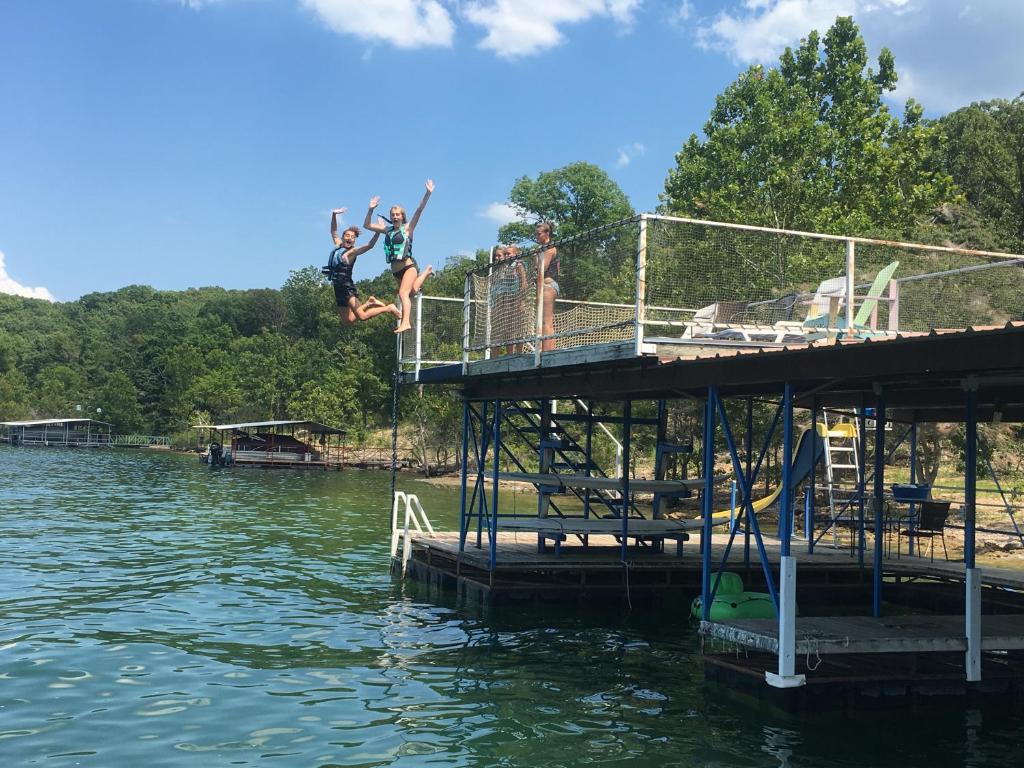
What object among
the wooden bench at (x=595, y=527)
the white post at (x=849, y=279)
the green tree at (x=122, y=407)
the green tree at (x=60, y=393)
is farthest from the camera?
the green tree at (x=60, y=393)

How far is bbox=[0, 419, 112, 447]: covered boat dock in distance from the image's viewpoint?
99.2m

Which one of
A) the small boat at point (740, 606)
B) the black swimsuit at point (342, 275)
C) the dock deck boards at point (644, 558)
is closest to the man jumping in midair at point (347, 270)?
the black swimsuit at point (342, 275)

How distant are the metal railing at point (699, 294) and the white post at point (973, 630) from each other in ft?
11.2

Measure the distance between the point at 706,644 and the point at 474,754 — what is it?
468cm

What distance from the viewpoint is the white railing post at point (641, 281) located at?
1145cm

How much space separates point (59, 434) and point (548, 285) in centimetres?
10084

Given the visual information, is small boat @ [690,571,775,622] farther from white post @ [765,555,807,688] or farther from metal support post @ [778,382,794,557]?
white post @ [765,555,807,688]

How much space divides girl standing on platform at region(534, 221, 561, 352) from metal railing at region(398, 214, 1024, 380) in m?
0.02

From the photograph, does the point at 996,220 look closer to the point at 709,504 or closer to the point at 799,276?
the point at 799,276

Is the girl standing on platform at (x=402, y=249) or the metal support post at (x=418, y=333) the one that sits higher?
the girl standing on platform at (x=402, y=249)

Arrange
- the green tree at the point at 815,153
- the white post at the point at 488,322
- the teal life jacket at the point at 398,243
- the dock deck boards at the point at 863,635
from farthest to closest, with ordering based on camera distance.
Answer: the green tree at the point at 815,153 → the teal life jacket at the point at 398,243 → the white post at the point at 488,322 → the dock deck boards at the point at 863,635

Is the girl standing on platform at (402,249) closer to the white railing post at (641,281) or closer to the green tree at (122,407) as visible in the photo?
the white railing post at (641,281)

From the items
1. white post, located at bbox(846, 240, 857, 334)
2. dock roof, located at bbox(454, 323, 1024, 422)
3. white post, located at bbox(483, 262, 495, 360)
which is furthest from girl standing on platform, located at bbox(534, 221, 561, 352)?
white post, located at bbox(846, 240, 857, 334)

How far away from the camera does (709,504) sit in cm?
1291
